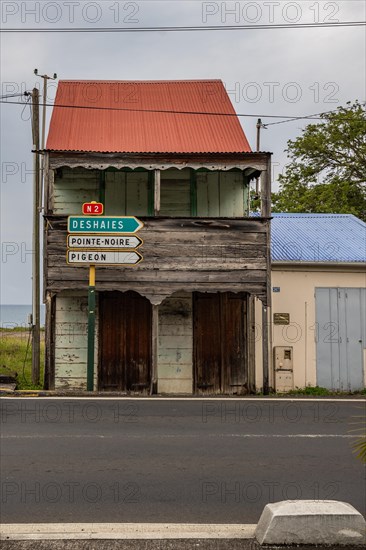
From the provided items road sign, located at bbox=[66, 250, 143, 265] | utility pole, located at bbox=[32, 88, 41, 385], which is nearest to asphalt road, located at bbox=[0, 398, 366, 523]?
road sign, located at bbox=[66, 250, 143, 265]

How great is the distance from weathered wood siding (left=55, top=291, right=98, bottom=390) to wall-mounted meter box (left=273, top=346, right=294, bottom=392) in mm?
4395

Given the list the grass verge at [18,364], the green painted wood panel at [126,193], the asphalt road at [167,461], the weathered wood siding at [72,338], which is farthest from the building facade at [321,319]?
the grass verge at [18,364]

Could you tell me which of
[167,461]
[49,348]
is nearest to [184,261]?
[49,348]

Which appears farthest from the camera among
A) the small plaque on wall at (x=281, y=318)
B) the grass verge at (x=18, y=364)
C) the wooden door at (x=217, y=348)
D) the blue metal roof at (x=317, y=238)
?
the blue metal roof at (x=317, y=238)

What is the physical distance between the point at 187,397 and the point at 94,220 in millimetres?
4281

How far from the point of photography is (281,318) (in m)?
16.1

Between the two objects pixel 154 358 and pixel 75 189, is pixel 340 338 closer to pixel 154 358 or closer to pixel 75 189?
pixel 154 358

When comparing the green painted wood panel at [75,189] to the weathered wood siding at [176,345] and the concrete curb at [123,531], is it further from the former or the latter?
the concrete curb at [123,531]

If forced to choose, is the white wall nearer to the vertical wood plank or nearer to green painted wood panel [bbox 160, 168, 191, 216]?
green painted wood panel [bbox 160, 168, 191, 216]

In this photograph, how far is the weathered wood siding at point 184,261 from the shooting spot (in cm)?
1494

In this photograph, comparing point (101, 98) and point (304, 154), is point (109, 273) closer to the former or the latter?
point (101, 98)

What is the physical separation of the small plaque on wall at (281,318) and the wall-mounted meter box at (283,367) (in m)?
0.62

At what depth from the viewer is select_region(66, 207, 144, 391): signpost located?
14.3 m

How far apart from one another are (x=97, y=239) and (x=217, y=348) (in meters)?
4.23
